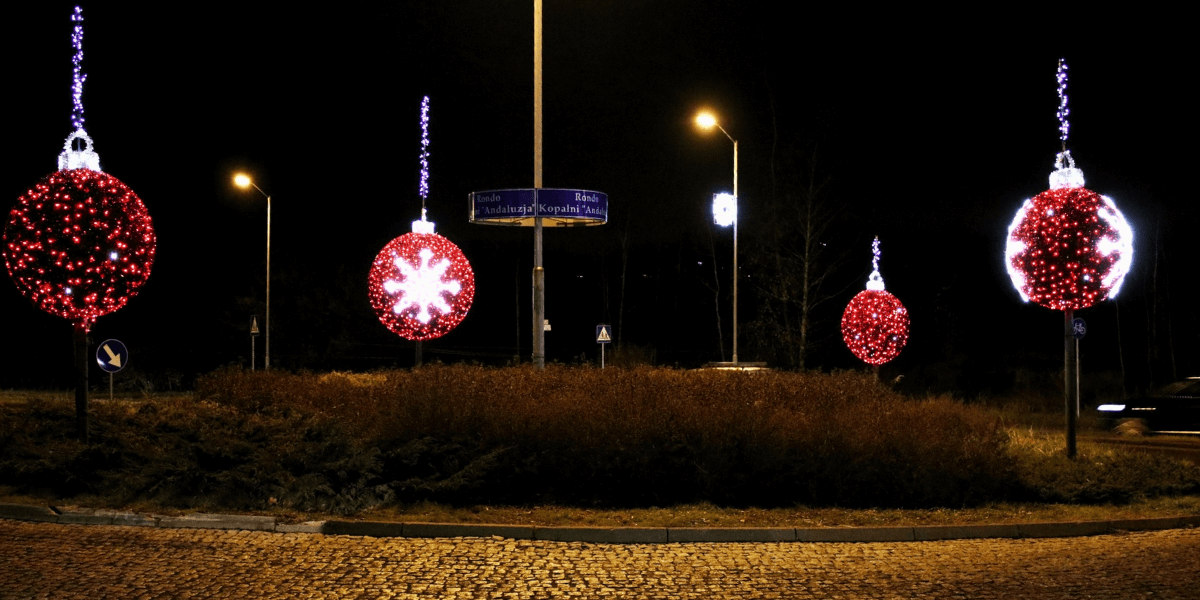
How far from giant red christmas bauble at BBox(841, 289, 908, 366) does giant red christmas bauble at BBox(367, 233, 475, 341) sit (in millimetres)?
11412

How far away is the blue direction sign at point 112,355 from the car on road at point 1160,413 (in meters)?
20.2

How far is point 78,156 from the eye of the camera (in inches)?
598

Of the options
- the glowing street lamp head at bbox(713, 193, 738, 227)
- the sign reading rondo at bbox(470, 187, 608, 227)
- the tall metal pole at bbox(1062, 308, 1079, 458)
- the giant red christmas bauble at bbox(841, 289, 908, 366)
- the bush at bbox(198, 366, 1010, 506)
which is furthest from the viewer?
the glowing street lamp head at bbox(713, 193, 738, 227)

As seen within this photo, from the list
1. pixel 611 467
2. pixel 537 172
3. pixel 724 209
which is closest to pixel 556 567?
pixel 611 467

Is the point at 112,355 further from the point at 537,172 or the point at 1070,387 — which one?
the point at 1070,387

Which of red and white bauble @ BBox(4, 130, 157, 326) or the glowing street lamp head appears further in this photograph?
the glowing street lamp head

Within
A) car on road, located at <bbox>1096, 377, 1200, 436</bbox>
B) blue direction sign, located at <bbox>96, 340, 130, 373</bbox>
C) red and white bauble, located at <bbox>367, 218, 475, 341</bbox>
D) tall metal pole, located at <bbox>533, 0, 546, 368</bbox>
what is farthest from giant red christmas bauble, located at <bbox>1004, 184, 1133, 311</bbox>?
blue direction sign, located at <bbox>96, 340, 130, 373</bbox>

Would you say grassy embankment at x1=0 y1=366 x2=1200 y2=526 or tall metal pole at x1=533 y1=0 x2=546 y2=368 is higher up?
tall metal pole at x1=533 y1=0 x2=546 y2=368

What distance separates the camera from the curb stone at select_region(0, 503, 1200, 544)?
1073cm

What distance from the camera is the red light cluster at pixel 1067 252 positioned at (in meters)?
14.3

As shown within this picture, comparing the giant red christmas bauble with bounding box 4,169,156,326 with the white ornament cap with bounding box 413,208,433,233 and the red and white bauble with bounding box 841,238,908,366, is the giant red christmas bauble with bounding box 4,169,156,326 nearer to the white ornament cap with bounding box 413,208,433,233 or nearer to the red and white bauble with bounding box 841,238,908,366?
the white ornament cap with bounding box 413,208,433,233

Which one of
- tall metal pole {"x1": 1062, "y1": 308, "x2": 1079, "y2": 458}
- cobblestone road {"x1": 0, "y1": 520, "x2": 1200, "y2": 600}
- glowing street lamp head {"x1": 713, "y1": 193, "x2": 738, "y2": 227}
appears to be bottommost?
cobblestone road {"x1": 0, "y1": 520, "x2": 1200, "y2": 600}

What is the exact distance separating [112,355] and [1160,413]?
834 inches

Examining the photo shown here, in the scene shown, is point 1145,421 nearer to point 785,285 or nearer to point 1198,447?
point 1198,447
